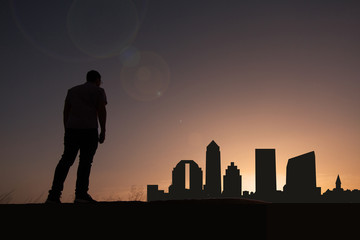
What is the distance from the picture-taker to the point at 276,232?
12.8 feet

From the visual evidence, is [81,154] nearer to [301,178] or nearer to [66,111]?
[66,111]

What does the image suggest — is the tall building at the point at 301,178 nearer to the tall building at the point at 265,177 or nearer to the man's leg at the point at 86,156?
the tall building at the point at 265,177

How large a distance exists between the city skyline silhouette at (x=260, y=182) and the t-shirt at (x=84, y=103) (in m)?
80.4

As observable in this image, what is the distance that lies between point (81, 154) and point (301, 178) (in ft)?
328

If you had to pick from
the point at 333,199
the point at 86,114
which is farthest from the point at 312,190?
the point at 86,114

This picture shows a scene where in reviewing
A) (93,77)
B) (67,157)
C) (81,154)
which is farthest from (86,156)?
(93,77)

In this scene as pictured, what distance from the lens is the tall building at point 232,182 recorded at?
10700cm

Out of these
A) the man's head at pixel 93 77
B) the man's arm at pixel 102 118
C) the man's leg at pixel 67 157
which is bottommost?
the man's leg at pixel 67 157

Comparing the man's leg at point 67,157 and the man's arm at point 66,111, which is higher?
the man's arm at point 66,111

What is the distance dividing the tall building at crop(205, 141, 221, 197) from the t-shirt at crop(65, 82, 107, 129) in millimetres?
95331

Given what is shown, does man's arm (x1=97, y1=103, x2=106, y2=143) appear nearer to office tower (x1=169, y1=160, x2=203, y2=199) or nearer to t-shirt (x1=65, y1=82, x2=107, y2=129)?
t-shirt (x1=65, y1=82, x2=107, y2=129)

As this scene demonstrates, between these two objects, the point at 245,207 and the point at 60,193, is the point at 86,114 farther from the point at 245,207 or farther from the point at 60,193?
the point at 245,207

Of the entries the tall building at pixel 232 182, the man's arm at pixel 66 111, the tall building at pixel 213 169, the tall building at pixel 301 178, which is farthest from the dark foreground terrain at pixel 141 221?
the tall building at pixel 232 182

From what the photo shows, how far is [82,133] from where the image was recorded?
5.90 meters
